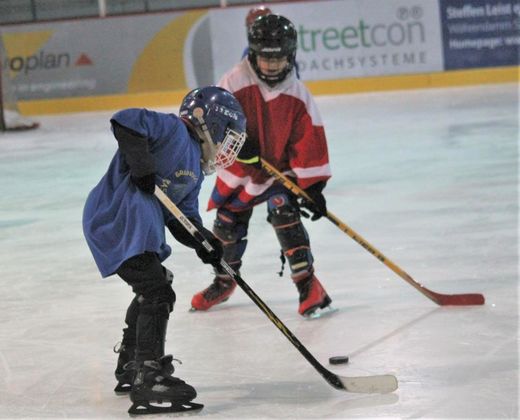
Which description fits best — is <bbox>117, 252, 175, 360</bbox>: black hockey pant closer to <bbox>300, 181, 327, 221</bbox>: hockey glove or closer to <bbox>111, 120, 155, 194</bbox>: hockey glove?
<bbox>111, 120, 155, 194</bbox>: hockey glove

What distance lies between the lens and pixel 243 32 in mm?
12969

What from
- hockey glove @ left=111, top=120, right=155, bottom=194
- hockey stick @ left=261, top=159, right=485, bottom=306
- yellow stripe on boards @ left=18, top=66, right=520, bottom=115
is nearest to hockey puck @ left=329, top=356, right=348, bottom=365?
hockey stick @ left=261, top=159, right=485, bottom=306

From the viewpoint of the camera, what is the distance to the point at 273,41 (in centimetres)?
404

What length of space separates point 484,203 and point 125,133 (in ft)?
11.2

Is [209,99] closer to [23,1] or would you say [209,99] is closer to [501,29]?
[501,29]

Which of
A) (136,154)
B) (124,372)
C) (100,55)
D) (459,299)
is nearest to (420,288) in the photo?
(459,299)

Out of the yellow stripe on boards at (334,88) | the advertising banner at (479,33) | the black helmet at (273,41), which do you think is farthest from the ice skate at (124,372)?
the advertising banner at (479,33)

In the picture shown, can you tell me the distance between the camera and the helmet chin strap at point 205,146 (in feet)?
10.7

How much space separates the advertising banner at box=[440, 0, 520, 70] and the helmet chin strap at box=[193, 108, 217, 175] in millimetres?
9654

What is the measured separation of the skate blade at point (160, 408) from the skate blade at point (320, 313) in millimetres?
1062

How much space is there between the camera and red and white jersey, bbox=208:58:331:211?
413 centimetres

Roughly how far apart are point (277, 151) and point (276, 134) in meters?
0.07

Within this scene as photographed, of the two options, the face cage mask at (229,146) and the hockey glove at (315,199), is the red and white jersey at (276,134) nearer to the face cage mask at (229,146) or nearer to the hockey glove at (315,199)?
the hockey glove at (315,199)

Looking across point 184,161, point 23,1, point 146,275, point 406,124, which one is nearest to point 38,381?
point 146,275
